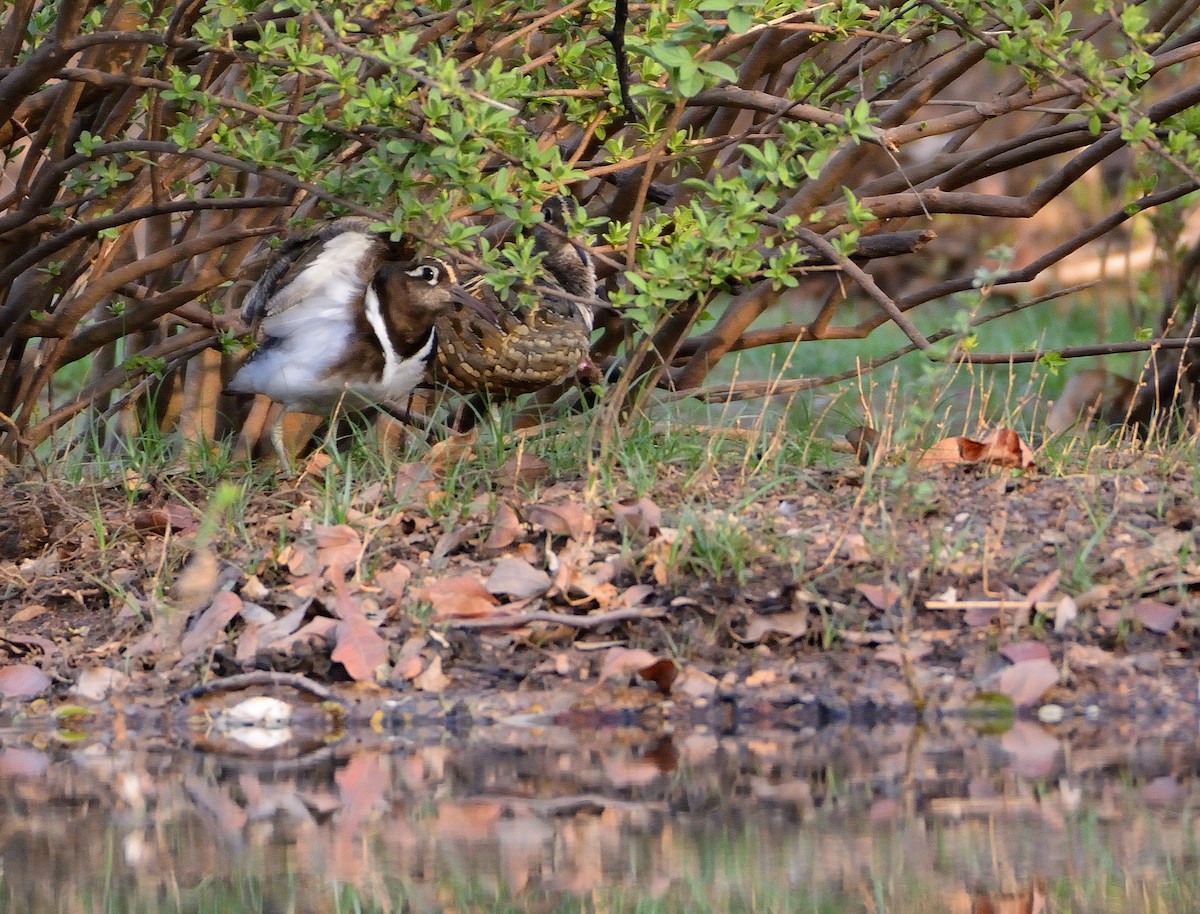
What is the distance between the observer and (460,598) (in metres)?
4.41

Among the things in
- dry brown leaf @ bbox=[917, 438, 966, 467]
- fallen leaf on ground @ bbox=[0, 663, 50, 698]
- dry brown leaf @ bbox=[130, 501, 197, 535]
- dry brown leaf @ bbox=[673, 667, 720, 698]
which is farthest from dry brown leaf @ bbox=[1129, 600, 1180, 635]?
fallen leaf on ground @ bbox=[0, 663, 50, 698]

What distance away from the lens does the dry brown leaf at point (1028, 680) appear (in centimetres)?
399

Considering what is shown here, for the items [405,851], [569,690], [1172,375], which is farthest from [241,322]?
[1172,375]

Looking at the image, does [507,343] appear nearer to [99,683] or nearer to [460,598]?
[460,598]

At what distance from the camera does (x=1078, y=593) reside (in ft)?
14.0

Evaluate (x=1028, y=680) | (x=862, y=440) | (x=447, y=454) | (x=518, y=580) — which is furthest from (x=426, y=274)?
(x=1028, y=680)

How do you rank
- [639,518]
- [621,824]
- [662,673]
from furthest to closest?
[639,518]
[662,673]
[621,824]

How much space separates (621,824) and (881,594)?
1.28 meters

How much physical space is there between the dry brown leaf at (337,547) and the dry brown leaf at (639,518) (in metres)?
0.69

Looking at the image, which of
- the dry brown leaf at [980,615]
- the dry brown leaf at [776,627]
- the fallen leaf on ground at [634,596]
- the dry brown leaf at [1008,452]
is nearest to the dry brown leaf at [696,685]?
the dry brown leaf at [776,627]

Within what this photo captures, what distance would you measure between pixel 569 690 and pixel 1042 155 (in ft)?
8.27

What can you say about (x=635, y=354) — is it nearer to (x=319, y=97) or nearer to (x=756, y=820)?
(x=319, y=97)

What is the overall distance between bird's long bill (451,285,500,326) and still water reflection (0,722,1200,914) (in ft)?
5.61

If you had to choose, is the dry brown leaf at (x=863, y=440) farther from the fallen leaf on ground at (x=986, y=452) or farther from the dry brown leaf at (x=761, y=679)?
the dry brown leaf at (x=761, y=679)
